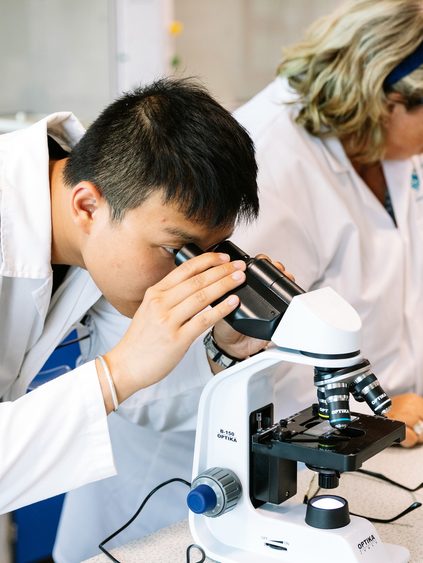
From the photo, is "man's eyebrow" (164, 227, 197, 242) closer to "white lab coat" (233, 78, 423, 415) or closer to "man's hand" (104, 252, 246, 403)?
"man's hand" (104, 252, 246, 403)

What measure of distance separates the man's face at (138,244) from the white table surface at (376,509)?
367 millimetres

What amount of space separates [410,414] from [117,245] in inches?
29.6

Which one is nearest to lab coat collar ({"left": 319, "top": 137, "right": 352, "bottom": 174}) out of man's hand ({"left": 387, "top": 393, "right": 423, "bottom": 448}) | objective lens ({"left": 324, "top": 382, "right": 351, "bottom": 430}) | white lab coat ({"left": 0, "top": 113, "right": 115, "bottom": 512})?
man's hand ({"left": 387, "top": 393, "right": 423, "bottom": 448})

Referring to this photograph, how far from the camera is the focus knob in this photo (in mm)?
1081

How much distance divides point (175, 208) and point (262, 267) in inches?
5.8

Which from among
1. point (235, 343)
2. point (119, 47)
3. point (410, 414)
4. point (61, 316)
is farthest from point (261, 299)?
point (119, 47)

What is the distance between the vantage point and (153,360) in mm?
1042

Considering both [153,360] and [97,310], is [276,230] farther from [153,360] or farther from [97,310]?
[153,360]

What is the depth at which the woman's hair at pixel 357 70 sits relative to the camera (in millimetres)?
1635

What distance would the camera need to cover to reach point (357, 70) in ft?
5.52

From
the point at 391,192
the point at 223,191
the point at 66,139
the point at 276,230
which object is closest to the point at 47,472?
the point at 223,191

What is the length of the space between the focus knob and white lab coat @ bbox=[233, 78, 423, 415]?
504 millimetres

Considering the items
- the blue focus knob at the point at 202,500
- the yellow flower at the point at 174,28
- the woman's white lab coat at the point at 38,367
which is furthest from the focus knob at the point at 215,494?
the yellow flower at the point at 174,28

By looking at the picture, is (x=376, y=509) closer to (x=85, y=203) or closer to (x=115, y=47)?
(x=85, y=203)
